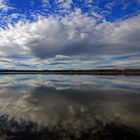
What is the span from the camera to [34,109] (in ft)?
43.6

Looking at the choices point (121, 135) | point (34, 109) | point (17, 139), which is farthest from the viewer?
point (34, 109)

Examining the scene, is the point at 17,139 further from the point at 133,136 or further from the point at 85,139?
the point at 133,136

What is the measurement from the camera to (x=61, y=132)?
28.1ft

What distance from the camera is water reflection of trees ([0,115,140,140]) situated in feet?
26.1

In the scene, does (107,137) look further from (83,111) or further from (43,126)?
(83,111)

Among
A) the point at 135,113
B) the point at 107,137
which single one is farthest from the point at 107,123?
the point at 135,113

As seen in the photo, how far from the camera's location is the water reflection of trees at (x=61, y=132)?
797 cm

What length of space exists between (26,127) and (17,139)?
1473mm

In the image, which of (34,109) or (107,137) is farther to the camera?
(34,109)

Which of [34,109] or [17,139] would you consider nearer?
[17,139]

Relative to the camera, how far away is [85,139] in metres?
7.83

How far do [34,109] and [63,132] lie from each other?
5045mm

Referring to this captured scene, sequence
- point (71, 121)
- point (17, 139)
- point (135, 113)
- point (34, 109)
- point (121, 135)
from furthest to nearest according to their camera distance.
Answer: point (34, 109)
point (135, 113)
point (71, 121)
point (121, 135)
point (17, 139)

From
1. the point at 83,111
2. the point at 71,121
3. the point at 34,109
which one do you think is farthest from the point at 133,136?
the point at 34,109
